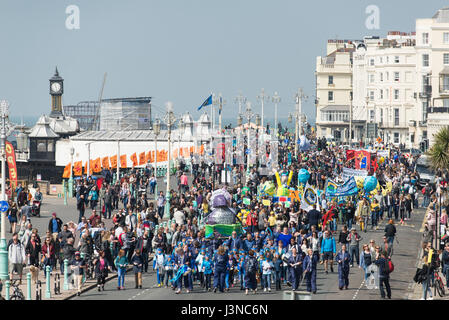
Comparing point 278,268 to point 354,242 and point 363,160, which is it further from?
point 363,160

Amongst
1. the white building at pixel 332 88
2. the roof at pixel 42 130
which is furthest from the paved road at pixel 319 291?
the white building at pixel 332 88

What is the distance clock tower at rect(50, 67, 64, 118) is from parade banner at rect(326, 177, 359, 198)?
125551 mm

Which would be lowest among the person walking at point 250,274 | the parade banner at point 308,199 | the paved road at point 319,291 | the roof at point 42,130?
the paved road at point 319,291

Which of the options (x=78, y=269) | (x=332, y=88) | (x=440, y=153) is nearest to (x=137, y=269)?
(x=78, y=269)

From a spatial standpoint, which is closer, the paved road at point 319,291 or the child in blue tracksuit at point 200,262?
the paved road at point 319,291

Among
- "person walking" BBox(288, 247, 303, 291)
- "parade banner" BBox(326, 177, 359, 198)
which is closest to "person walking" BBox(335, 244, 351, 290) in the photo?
"person walking" BBox(288, 247, 303, 291)

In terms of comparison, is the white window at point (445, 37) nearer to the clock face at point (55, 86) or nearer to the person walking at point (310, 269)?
the person walking at point (310, 269)

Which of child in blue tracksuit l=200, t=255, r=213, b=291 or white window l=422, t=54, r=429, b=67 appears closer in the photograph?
child in blue tracksuit l=200, t=255, r=213, b=291

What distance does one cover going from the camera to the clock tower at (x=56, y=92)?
16925 cm

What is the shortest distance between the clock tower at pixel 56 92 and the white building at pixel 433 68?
238 feet

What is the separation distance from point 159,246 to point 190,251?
1.23 m

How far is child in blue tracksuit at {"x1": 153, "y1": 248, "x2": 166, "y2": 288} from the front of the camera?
2881 centimetres

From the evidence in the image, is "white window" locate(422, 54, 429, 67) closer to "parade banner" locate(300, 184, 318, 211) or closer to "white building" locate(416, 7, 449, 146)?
"white building" locate(416, 7, 449, 146)
